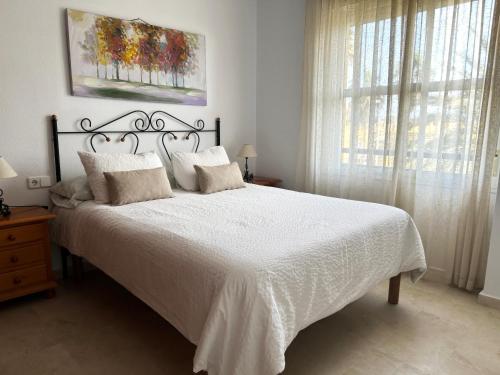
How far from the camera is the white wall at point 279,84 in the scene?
11.8ft

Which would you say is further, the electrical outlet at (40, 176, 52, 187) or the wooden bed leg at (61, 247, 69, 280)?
the wooden bed leg at (61, 247, 69, 280)

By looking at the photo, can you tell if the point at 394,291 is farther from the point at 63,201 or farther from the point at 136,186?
the point at 63,201

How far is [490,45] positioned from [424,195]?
1142mm

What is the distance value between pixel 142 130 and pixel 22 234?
1308mm

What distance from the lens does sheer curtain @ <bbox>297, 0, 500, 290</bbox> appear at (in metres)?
2.48

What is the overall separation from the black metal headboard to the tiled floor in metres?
1.08

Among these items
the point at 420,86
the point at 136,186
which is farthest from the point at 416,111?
the point at 136,186

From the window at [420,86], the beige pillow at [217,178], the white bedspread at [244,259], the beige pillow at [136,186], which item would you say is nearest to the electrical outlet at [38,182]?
the white bedspread at [244,259]

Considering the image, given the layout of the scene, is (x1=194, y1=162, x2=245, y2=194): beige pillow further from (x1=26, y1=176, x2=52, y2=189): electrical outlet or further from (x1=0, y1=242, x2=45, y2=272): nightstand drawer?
(x1=0, y1=242, x2=45, y2=272): nightstand drawer

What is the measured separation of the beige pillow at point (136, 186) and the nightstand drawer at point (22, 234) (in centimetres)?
50

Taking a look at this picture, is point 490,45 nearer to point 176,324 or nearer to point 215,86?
point 215,86

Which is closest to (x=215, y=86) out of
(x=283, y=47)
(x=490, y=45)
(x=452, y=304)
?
(x=283, y=47)

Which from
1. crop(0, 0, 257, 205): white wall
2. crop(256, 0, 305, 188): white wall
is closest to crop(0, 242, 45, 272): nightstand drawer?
crop(0, 0, 257, 205): white wall

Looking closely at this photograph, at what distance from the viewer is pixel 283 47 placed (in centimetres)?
370
